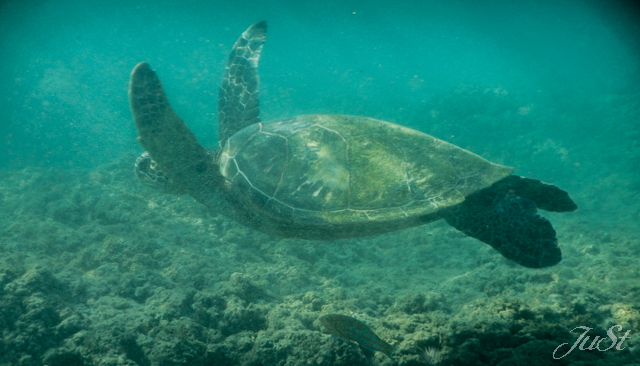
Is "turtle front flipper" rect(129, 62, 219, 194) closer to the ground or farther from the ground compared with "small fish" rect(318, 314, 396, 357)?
farther from the ground

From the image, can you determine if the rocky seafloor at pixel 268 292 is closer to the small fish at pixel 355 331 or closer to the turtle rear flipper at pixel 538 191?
the small fish at pixel 355 331

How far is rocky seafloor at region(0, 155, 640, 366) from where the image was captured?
2.32m

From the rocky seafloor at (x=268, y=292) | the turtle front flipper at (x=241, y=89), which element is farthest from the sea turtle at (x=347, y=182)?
the turtle front flipper at (x=241, y=89)

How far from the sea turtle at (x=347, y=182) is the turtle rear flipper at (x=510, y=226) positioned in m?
0.01

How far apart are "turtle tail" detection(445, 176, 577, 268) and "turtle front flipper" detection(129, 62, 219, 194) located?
3665 mm

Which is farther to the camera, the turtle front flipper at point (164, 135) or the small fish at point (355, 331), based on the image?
the turtle front flipper at point (164, 135)

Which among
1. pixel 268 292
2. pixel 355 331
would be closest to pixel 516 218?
pixel 355 331

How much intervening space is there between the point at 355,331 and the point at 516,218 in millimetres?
2748

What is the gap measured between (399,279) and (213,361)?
3.88 meters

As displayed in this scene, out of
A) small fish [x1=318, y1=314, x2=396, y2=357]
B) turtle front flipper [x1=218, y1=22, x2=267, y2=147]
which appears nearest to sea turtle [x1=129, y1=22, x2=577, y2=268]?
small fish [x1=318, y1=314, x2=396, y2=357]

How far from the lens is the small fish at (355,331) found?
7.23 feet

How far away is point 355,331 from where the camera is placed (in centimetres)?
226

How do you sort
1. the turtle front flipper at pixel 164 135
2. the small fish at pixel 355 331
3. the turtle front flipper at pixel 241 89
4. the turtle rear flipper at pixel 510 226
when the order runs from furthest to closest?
the turtle front flipper at pixel 241 89 → the turtle front flipper at pixel 164 135 → the turtle rear flipper at pixel 510 226 → the small fish at pixel 355 331

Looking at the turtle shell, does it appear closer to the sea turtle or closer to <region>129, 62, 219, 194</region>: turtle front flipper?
the sea turtle
